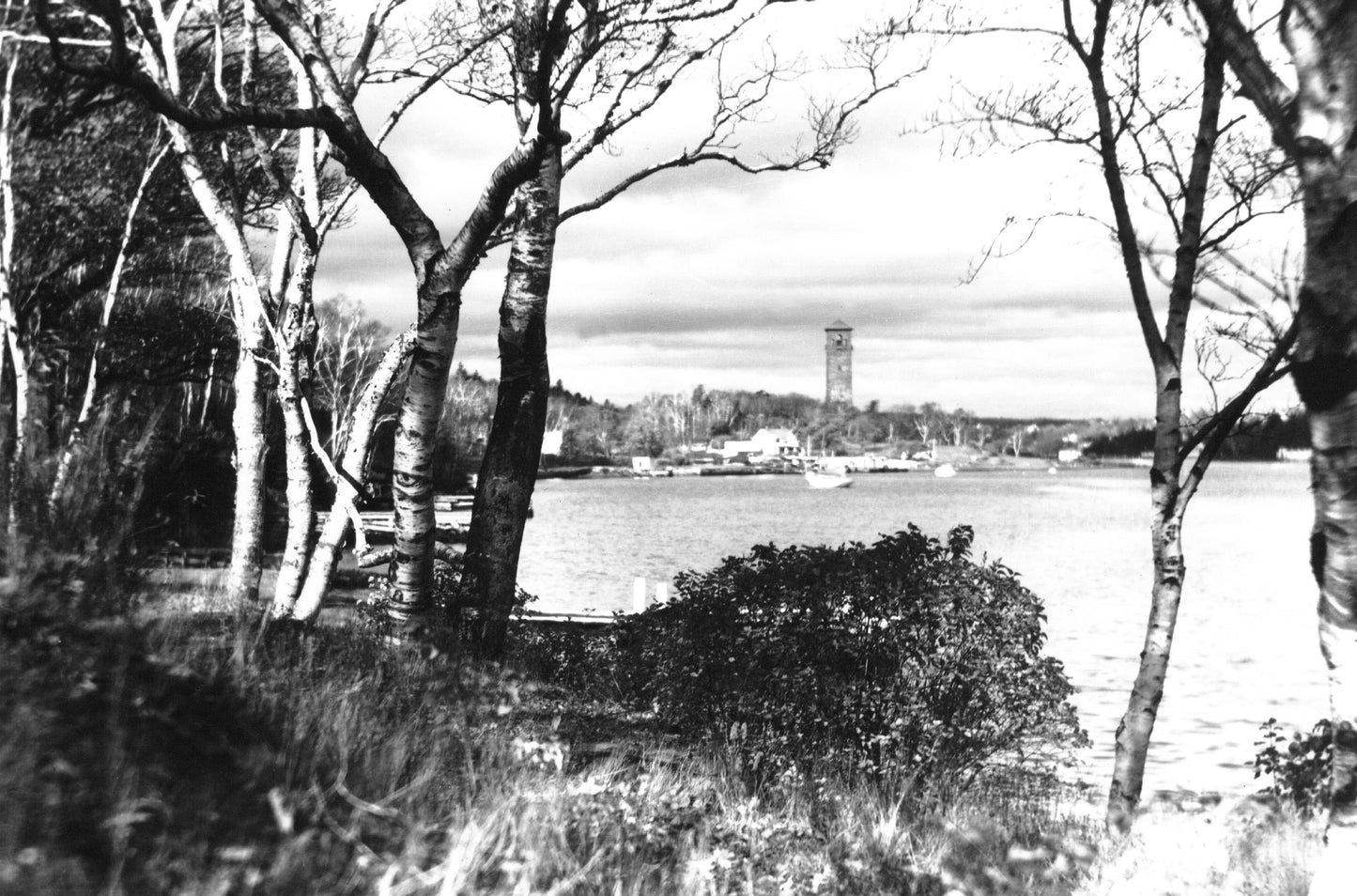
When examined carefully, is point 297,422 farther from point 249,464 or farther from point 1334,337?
point 1334,337

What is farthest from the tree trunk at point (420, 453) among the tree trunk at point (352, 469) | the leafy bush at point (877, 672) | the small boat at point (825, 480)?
the small boat at point (825, 480)

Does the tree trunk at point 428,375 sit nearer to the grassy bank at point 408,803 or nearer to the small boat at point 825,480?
the grassy bank at point 408,803

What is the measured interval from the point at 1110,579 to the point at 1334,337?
38.1 m

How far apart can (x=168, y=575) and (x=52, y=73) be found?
44.3 ft

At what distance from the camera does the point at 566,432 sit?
584ft

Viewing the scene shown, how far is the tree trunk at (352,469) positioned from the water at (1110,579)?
7074 millimetres

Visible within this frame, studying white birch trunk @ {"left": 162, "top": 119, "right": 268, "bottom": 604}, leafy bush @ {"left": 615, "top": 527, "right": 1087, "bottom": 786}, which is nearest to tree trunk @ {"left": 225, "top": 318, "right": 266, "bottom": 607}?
white birch trunk @ {"left": 162, "top": 119, "right": 268, "bottom": 604}

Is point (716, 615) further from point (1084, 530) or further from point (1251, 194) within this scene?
point (1084, 530)

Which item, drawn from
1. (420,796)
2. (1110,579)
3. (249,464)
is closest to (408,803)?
(420,796)

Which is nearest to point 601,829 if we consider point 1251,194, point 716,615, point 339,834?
point 339,834

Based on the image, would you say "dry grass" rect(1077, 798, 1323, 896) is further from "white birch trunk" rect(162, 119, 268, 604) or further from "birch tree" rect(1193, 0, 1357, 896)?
"white birch trunk" rect(162, 119, 268, 604)

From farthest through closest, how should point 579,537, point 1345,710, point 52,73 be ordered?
1. point 579,537
2. point 52,73
3. point 1345,710

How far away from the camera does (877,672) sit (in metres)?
7.96

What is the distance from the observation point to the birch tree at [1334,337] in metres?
4.11
